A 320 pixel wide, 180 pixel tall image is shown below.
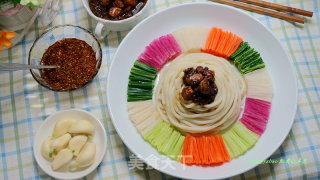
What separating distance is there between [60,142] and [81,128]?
17cm

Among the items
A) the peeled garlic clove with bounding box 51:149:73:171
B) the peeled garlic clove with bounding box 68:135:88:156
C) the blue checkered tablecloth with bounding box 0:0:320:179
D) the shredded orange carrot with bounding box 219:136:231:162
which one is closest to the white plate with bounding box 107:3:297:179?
the shredded orange carrot with bounding box 219:136:231:162

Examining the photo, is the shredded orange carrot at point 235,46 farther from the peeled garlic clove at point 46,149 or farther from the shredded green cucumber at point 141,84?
the peeled garlic clove at point 46,149

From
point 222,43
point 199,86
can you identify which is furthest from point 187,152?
point 222,43

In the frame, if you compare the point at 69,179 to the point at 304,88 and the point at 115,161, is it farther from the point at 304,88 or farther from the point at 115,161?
the point at 304,88

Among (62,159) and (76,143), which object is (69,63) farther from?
(62,159)

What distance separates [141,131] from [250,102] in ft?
2.60

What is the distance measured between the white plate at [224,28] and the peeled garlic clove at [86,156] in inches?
10.0

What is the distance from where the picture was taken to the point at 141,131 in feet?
7.59

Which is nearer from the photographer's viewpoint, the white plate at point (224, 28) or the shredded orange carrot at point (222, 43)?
the white plate at point (224, 28)

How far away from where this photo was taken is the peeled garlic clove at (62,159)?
228cm

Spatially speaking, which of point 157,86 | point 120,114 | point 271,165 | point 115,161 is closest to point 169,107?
point 157,86

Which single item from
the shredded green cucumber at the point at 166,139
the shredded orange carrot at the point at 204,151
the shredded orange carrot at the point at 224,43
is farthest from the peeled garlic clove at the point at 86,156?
the shredded orange carrot at the point at 224,43

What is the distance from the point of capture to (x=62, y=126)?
236 cm

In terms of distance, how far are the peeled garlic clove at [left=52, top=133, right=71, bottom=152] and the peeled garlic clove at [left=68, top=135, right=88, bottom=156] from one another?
4cm
